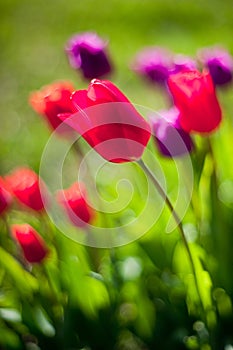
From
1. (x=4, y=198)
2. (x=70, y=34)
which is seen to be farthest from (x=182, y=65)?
(x=70, y=34)

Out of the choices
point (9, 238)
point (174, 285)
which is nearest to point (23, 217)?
point (9, 238)

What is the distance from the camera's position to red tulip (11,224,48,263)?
1.27m

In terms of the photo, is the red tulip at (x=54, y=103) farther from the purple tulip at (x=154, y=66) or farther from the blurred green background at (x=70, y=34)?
the blurred green background at (x=70, y=34)

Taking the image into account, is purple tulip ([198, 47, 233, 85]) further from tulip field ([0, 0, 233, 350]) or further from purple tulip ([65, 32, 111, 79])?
purple tulip ([65, 32, 111, 79])

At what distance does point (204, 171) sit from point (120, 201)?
8.1 inches

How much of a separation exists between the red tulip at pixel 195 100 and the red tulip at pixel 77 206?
235 millimetres

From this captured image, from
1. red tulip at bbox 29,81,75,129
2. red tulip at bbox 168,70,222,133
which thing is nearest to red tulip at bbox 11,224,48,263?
red tulip at bbox 29,81,75,129

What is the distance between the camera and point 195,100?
1.13m

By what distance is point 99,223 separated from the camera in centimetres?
139

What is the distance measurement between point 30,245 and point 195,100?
1.18 feet

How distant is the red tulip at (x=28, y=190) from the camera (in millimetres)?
1306

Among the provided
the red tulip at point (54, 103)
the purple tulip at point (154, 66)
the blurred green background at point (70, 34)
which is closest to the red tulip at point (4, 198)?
the red tulip at point (54, 103)

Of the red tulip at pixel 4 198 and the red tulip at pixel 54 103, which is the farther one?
the red tulip at pixel 4 198

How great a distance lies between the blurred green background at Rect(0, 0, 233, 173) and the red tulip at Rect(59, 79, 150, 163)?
1865mm
